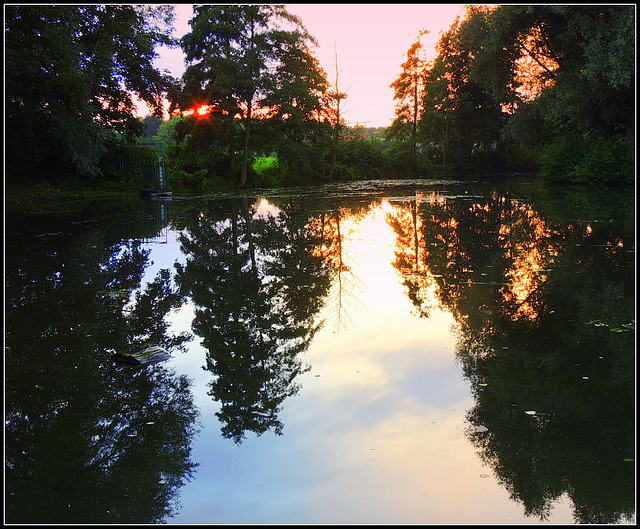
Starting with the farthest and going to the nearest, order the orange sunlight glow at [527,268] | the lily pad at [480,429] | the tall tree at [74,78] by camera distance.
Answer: the tall tree at [74,78] < the orange sunlight glow at [527,268] < the lily pad at [480,429]

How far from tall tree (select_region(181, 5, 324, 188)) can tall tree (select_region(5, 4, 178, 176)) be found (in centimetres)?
207

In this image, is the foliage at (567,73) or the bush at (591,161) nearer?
the foliage at (567,73)

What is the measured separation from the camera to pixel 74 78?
1602 centimetres

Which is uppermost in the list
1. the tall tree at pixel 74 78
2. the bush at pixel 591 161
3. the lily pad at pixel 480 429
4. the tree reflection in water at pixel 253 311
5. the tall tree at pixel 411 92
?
the tall tree at pixel 411 92

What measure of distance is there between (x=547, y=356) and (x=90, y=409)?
3.41 m

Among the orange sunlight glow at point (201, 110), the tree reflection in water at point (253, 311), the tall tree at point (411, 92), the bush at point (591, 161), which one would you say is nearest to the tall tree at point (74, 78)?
the orange sunlight glow at point (201, 110)

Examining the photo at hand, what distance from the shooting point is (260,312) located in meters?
5.85

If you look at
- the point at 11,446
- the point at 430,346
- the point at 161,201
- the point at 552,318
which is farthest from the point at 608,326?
the point at 161,201

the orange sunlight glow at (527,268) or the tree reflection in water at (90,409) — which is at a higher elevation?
the orange sunlight glow at (527,268)

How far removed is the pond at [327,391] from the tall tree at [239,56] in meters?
25.2

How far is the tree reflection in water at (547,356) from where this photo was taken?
276 cm

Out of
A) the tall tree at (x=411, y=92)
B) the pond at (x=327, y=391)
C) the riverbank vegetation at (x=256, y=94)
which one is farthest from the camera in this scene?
the tall tree at (x=411, y=92)

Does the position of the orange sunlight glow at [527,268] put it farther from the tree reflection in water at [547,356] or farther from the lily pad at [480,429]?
the lily pad at [480,429]

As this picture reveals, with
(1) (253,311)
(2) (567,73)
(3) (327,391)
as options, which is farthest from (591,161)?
(3) (327,391)
